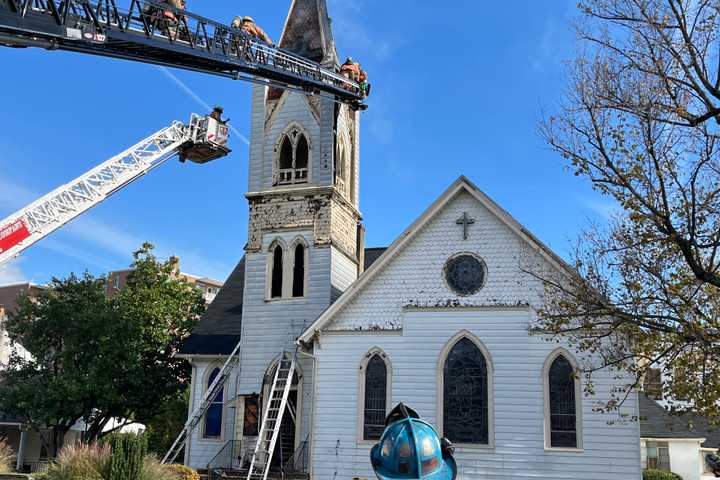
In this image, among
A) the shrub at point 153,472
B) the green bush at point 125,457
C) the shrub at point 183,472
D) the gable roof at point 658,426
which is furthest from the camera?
the gable roof at point 658,426

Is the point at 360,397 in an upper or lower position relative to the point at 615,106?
lower

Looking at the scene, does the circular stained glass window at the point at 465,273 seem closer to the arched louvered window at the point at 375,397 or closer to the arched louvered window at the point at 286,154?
the arched louvered window at the point at 375,397

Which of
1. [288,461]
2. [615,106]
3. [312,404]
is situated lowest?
[288,461]

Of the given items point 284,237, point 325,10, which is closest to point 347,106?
point 325,10

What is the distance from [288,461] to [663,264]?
13874mm

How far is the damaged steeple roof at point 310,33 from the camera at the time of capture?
27.9 metres

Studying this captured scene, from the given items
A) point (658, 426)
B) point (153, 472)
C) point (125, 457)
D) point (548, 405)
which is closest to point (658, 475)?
point (658, 426)

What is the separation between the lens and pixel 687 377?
554 inches

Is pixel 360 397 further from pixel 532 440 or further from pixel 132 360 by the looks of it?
pixel 132 360

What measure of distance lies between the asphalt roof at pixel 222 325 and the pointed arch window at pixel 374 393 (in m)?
3.70

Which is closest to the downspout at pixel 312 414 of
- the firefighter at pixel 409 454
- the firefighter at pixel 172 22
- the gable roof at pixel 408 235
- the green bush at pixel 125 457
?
the gable roof at pixel 408 235

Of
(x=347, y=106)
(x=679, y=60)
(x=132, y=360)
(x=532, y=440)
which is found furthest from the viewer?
(x=132, y=360)

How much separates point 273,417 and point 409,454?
1651 centimetres

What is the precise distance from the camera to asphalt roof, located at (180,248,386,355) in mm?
27234
